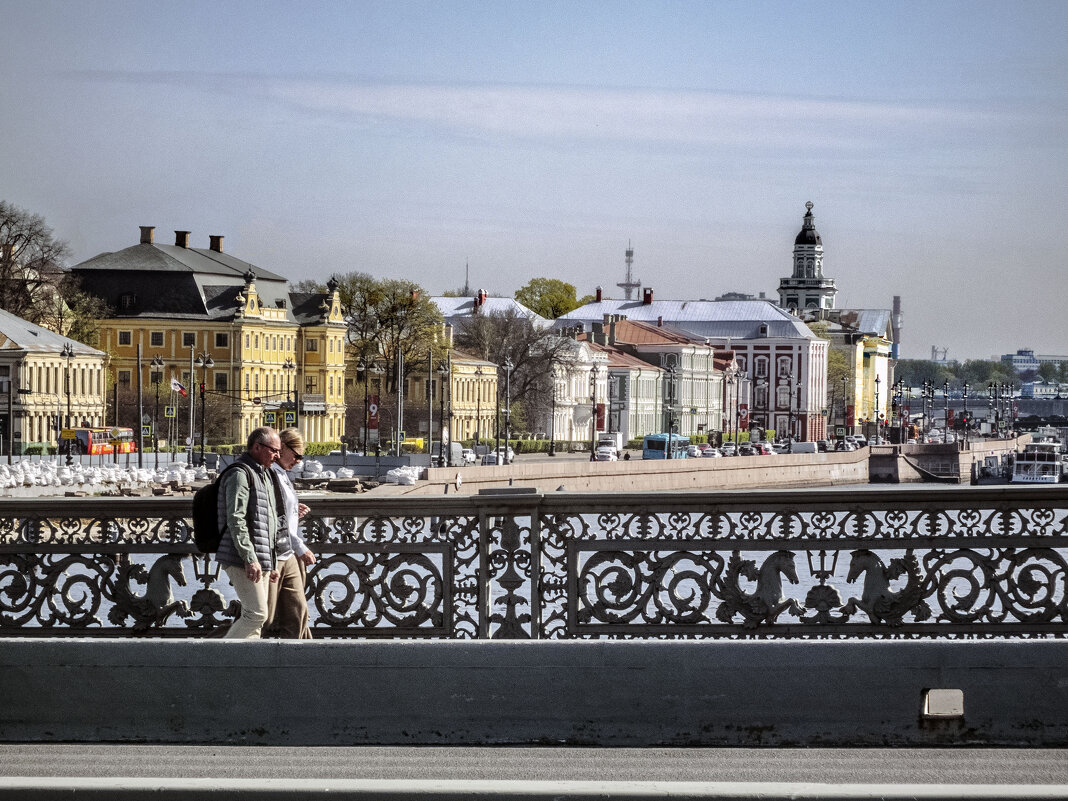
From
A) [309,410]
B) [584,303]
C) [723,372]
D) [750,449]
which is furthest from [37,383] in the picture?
[584,303]

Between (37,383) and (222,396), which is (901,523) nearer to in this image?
A: (37,383)

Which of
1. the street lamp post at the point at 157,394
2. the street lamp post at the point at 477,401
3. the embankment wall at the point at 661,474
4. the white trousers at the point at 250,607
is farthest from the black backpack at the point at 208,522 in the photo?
the street lamp post at the point at 477,401

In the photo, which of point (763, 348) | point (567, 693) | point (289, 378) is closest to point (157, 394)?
point (289, 378)

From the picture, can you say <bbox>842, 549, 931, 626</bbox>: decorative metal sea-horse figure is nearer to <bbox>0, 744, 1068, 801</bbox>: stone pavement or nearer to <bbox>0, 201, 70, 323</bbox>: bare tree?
<bbox>0, 744, 1068, 801</bbox>: stone pavement

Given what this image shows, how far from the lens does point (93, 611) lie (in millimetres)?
8977

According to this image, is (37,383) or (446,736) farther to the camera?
(37,383)

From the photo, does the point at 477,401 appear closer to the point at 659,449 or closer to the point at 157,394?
the point at 659,449

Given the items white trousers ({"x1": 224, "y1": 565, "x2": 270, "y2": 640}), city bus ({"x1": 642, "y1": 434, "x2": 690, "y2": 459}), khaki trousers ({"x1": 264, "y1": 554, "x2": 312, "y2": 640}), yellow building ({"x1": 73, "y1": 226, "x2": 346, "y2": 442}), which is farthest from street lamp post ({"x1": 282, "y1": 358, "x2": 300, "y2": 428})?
white trousers ({"x1": 224, "y1": 565, "x2": 270, "y2": 640})

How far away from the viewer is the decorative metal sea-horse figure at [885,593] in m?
9.20

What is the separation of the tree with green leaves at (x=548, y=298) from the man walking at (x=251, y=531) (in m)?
154

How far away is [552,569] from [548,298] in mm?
154236

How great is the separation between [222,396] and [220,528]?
89321 mm

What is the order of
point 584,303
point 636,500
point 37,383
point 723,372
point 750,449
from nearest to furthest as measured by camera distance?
1. point 636,500
2. point 37,383
3. point 750,449
4. point 723,372
5. point 584,303

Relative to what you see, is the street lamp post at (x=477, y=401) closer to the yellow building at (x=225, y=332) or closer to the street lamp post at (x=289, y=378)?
the yellow building at (x=225, y=332)
